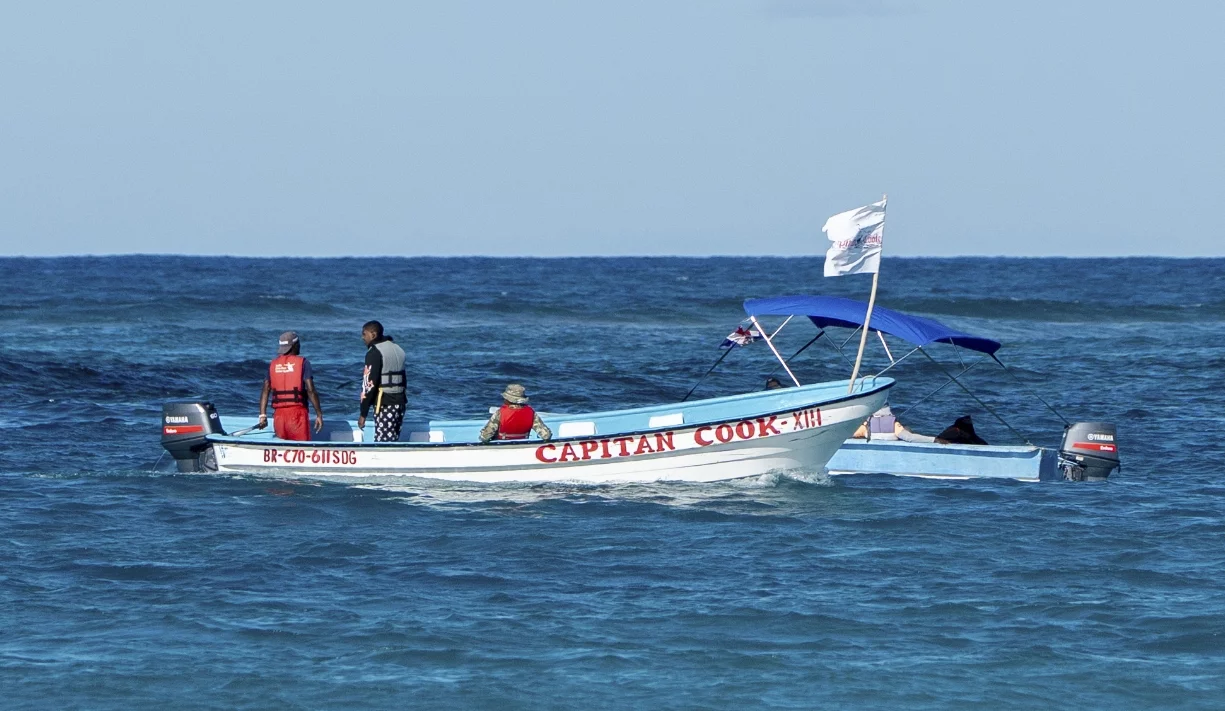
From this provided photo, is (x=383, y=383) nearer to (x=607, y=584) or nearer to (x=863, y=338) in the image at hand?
(x=607, y=584)

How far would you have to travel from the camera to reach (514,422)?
16562mm

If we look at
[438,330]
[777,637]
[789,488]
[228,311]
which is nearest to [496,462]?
[789,488]

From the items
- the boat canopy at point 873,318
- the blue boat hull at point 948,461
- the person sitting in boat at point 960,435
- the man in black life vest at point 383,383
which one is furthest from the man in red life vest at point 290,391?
the person sitting in boat at point 960,435

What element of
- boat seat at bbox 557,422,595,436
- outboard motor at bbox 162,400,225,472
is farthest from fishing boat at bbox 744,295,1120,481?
outboard motor at bbox 162,400,225,472

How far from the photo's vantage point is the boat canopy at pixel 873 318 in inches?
694

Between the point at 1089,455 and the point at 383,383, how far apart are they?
8.43m

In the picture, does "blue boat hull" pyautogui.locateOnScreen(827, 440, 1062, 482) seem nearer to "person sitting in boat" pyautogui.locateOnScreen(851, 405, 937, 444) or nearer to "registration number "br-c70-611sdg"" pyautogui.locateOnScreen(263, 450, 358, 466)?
"person sitting in boat" pyautogui.locateOnScreen(851, 405, 937, 444)

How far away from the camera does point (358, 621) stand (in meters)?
11.2

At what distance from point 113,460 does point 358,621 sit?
9311mm

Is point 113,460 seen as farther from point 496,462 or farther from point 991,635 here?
point 991,635

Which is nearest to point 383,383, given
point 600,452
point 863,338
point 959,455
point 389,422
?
point 389,422

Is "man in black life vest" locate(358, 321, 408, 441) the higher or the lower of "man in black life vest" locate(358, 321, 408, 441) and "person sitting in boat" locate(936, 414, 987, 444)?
the higher
